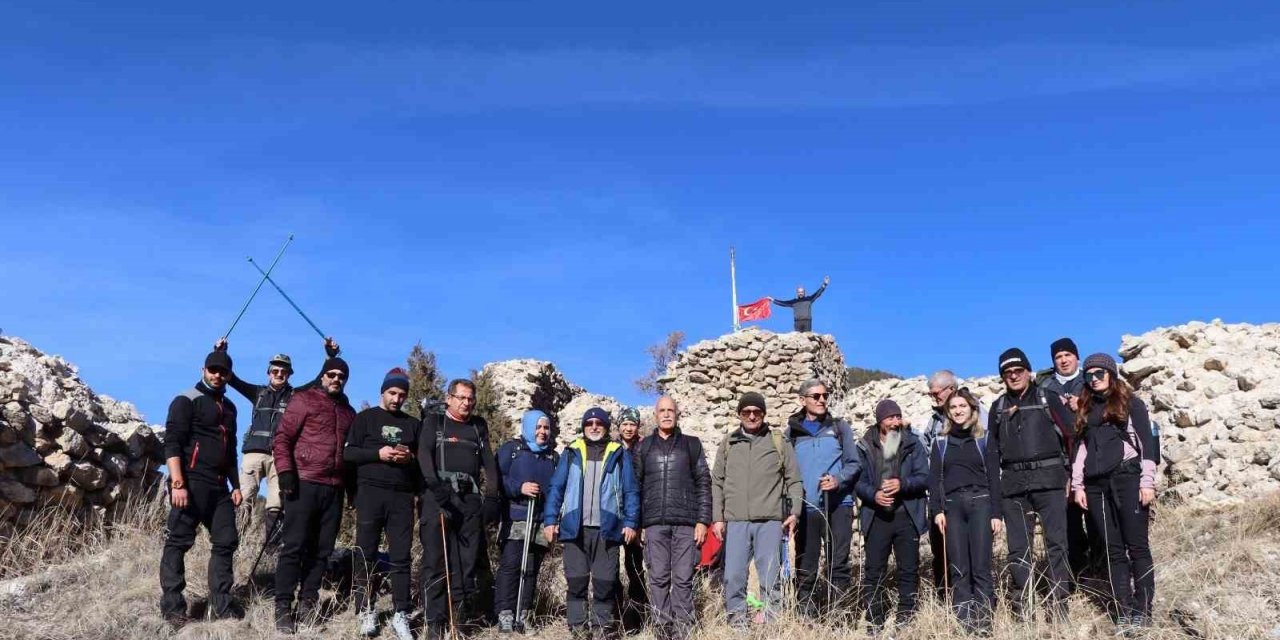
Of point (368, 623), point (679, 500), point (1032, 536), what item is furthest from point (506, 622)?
point (1032, 536)

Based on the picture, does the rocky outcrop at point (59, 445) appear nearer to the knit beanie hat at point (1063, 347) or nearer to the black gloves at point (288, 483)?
the black gloves at point (288, 483)

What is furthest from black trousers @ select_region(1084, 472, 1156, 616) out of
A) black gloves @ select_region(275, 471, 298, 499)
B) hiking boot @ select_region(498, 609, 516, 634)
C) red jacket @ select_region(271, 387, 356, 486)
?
black gloves @ select_region(275, 471, 298, 499)

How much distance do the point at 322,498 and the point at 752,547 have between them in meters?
3.09

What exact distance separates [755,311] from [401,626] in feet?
44.0

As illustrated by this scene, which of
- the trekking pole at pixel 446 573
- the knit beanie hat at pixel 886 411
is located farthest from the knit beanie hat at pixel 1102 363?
the trekking pole at pixel 446 573

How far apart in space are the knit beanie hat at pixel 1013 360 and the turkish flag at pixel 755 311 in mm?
12313

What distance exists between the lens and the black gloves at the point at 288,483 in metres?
6.84

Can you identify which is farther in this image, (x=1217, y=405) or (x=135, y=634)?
(x=1217, y=405)

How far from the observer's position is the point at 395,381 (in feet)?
24.1

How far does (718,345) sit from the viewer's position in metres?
16.9

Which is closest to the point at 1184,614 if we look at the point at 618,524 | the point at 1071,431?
the point at 1071,431

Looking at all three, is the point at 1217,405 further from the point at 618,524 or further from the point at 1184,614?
the point at 618,524

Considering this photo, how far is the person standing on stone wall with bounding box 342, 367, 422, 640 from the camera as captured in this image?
6949mm

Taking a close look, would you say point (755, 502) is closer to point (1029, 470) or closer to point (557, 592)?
point (1029, 470)
